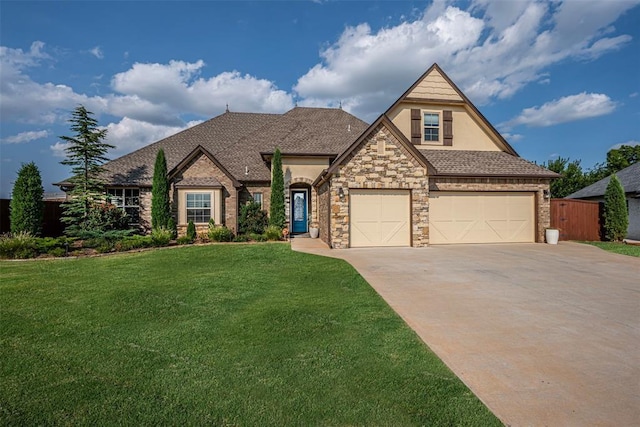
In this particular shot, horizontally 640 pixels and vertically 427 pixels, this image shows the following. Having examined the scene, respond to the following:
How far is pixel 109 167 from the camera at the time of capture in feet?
61.3

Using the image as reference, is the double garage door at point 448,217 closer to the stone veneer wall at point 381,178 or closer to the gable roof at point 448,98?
the stone veneer wall at point 381,178

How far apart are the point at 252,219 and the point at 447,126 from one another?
1106cm

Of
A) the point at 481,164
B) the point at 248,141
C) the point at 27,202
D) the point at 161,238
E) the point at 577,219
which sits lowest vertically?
the point at 161,238

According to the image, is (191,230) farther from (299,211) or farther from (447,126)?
(447,126)

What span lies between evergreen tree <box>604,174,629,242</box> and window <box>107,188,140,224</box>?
2431 cm

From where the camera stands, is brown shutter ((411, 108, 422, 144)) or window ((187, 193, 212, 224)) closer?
brown shutter ((411, 108, 422, 144))

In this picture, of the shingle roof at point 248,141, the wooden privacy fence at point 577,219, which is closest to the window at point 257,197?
the shingle roof at point 248,141

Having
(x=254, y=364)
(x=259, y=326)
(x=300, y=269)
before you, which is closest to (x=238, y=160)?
(x=300, y=269)

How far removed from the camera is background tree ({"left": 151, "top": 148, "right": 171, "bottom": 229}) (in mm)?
16141

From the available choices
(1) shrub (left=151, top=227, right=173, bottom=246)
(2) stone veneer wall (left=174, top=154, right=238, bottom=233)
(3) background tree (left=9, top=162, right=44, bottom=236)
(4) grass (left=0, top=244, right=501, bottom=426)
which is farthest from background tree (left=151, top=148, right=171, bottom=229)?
(4) grass (left=0, top=244, right=501, bottom=426)

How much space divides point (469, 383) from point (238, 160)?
17.8 metres

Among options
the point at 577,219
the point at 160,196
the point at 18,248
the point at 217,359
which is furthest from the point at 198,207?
the point at 577,219

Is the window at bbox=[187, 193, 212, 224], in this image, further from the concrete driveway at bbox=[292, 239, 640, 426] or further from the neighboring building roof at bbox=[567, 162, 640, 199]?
the neighboring building roof at bbox=[567, 162, 640, 199]

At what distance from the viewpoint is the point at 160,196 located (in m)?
16.2
